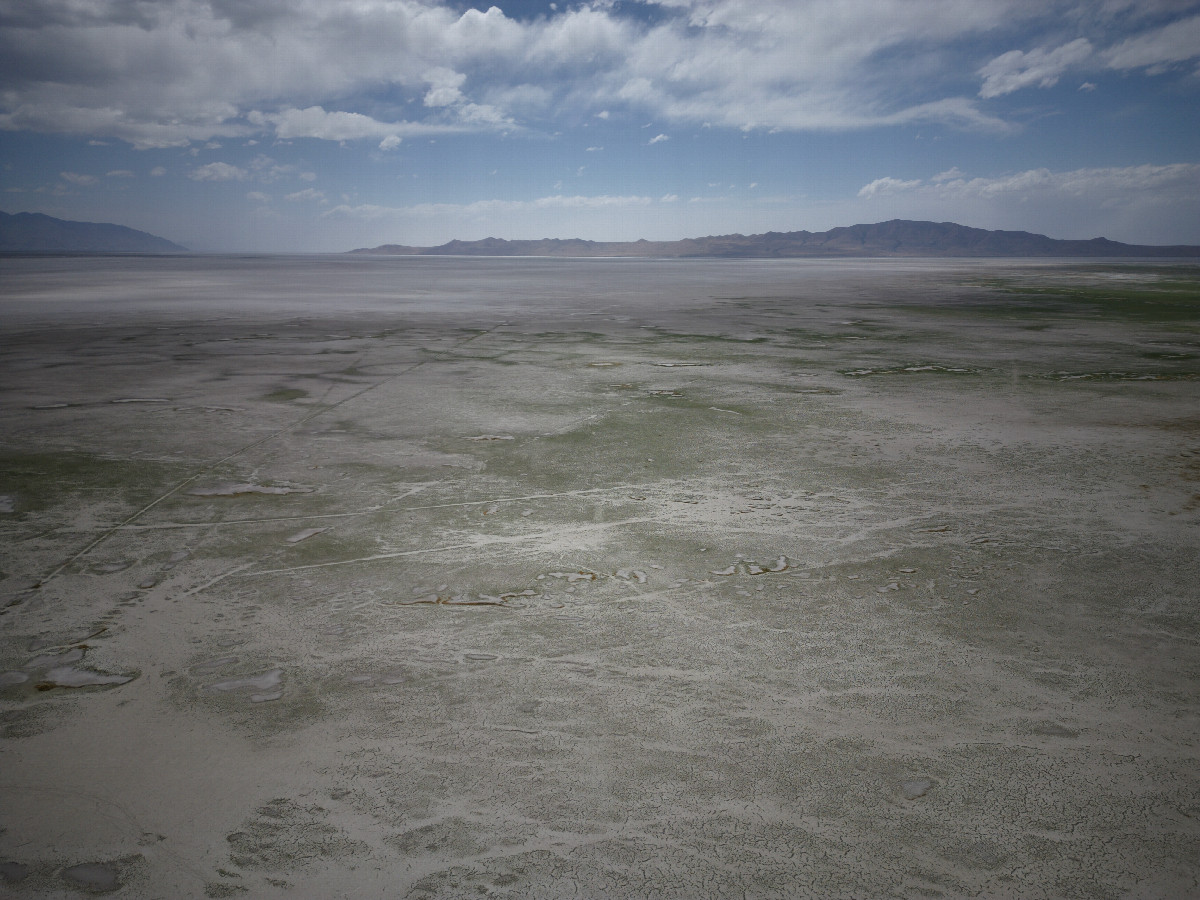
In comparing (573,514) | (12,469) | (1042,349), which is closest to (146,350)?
(12,469)

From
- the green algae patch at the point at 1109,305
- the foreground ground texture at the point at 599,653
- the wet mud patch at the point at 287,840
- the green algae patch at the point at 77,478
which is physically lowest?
the wet mud patch at the point at 287,840

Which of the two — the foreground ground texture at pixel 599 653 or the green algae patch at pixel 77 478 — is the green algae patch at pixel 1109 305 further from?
the green algae patch at pixel 77 478

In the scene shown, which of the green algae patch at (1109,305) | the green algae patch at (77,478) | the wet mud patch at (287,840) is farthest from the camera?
the green algae patch at (1109,305)

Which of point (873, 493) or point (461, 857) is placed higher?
point (873, 493)

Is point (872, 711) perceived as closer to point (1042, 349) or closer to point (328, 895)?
point (328, 895)

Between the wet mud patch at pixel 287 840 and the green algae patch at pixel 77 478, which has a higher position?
the green algae patch at pixel 77 478

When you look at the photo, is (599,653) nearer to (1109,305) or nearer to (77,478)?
(77,478)

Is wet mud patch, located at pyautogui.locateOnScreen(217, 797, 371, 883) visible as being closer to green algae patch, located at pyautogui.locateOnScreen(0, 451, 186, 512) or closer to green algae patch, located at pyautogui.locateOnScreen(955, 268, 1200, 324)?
green algae patch, located at pyautogui.locateOnScreen(0, 451, 186, 512)

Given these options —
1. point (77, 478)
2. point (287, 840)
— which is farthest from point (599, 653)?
point (77, 478)

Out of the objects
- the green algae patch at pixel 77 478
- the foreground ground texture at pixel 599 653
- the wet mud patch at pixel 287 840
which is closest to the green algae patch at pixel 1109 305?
the foreground ground texture at pixel 599 653

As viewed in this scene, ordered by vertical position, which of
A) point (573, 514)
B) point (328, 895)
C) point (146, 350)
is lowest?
point (328, 895)
